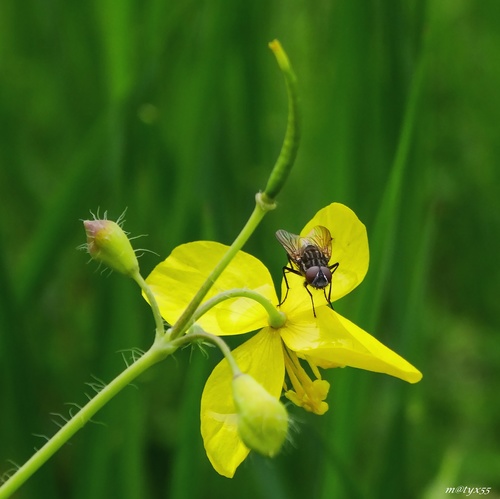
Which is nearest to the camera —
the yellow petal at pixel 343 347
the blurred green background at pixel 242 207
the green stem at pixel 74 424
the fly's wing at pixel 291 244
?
the green stem at pixel 74 424

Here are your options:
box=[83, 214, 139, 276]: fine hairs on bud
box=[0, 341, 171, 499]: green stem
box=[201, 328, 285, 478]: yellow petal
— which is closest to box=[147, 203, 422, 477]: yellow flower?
box=[201, 328, 285, 478]: yellow petal

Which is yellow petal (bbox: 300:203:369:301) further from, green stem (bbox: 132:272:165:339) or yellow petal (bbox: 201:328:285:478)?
green stem (bbox: 132:272:165:339)

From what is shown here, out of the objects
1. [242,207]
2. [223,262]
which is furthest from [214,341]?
[242,207]

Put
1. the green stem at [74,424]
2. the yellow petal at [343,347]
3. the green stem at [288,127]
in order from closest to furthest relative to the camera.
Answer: the green stem at [288,127] < the green stem at [74,424] < the yellow petal at [343,347]

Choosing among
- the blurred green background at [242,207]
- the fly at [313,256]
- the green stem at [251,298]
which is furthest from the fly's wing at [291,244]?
the blurred green background at [242,207]

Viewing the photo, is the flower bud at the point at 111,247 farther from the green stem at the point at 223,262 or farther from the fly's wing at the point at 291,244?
the fly's wing at the point at 291,244

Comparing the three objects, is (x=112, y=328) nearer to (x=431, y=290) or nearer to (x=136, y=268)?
(x=136, y=268)

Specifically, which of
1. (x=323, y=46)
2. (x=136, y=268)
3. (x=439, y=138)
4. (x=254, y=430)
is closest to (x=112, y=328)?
(x=136, y=268)
